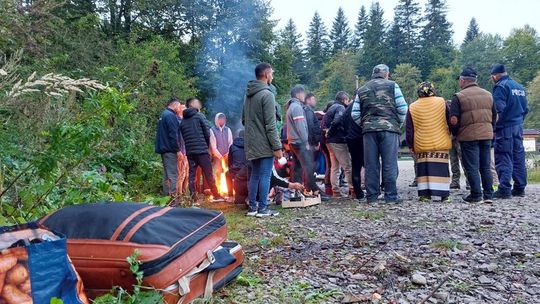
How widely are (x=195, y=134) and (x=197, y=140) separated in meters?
0.10

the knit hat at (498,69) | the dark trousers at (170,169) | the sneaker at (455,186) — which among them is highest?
the knit hat at (498,69)

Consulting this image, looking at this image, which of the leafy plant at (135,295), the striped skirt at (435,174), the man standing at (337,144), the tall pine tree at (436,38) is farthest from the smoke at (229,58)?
the tall pine tree at (436,38)

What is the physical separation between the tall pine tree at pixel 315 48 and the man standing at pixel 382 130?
8447 cm

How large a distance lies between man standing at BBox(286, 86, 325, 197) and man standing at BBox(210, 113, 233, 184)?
1.89 metres

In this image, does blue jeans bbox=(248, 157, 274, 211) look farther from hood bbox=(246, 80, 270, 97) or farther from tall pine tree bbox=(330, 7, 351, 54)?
tall pine tree bbox=(330, 7, 351, 54)

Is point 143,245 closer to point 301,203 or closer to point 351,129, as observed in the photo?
point 301,203

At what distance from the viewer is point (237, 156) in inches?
287

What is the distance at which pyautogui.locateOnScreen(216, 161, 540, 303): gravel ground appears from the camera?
8.99 feet

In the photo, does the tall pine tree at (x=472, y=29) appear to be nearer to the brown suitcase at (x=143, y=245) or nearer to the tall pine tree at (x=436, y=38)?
the tall pine tree at (x=436, y=38)

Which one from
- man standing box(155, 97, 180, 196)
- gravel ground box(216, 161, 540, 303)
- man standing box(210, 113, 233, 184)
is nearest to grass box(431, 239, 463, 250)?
gravel ground box(216, 161, 540, 303)

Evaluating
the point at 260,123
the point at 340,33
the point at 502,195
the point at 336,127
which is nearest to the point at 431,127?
the point at 502,195

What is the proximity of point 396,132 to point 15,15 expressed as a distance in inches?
224

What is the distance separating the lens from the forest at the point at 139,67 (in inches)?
122

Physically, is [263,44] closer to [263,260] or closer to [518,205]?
[518,205]
